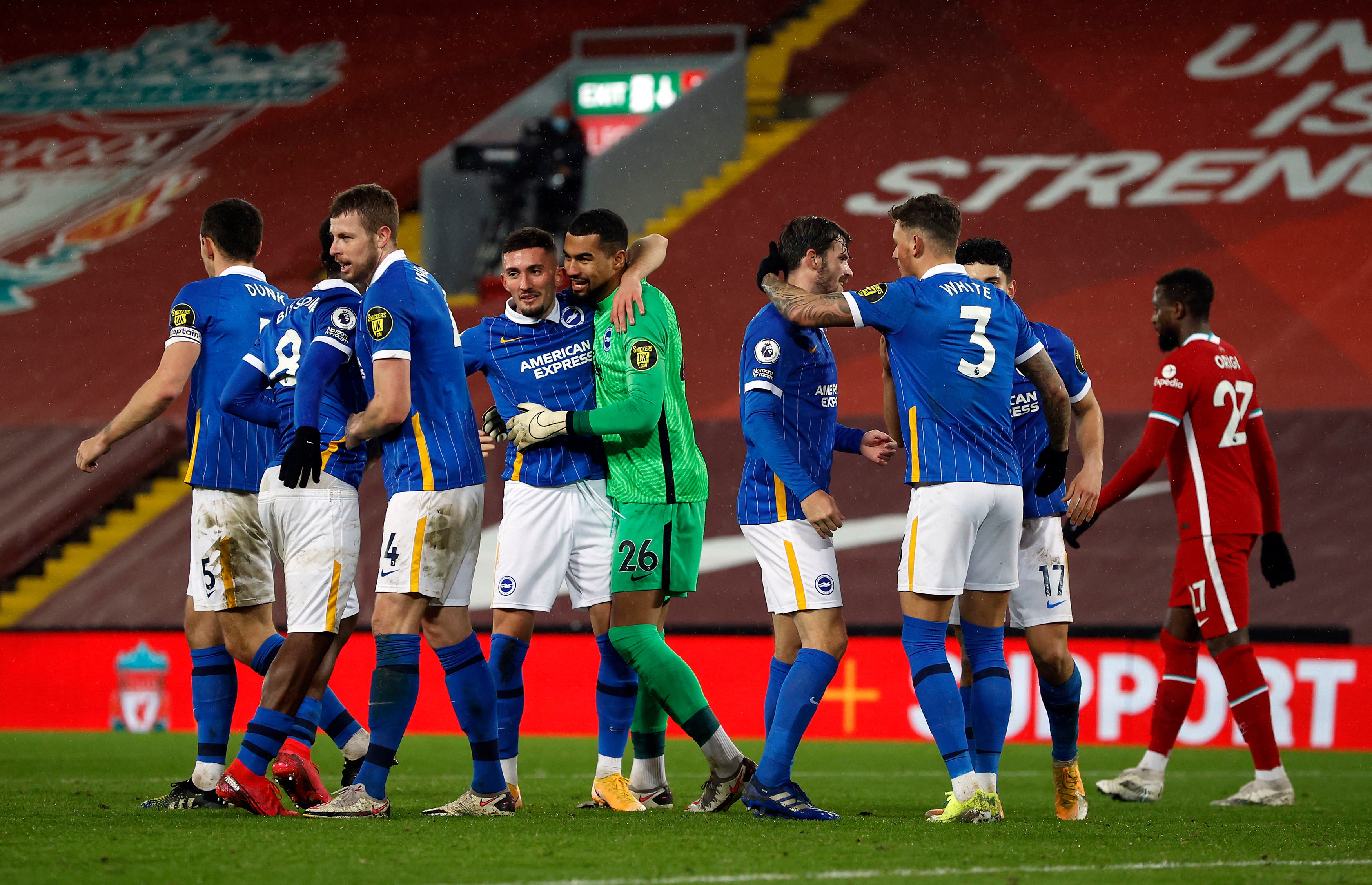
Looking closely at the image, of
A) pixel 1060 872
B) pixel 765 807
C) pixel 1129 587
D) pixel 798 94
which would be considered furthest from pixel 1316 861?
pixel 798 94

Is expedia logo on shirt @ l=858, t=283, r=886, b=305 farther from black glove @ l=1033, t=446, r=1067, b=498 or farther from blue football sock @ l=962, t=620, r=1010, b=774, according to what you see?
blue football sock @ l=962, t=620, r=1010, b=774

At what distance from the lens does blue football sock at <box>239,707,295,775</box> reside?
4.84 m

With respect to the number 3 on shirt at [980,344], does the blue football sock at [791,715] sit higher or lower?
lower

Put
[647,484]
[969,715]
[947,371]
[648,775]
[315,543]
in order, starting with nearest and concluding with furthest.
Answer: [947,371]
[315,543]
[647,484]
[648,775]
[969,715]

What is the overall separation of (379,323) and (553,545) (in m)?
1.11

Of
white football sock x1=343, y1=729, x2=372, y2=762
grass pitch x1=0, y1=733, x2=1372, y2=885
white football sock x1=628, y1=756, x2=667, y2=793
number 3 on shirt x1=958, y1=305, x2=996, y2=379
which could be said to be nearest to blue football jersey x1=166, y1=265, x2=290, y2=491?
white football sock x1=343, y1=729, x2=372, y2=762

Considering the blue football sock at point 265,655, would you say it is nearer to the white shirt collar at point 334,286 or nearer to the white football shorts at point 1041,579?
the white shirt collar at point 334,286

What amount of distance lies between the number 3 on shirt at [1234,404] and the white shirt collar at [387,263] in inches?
142

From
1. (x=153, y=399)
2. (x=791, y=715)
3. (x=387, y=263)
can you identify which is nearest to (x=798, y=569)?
(x=791, y=715)

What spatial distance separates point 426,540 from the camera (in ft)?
15.9


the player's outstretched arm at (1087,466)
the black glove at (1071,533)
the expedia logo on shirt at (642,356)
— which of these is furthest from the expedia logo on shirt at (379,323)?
the black glove at (1071,533)

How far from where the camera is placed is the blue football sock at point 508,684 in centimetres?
545

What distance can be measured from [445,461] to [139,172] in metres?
15.9

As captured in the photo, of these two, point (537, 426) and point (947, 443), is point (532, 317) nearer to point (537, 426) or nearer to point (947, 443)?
point (537, 426)
